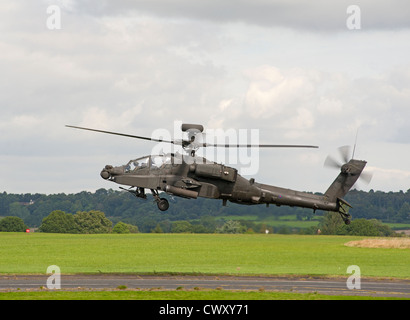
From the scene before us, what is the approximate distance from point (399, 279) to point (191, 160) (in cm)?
2447

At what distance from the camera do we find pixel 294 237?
9656 cm

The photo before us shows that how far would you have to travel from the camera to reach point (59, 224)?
16562cm

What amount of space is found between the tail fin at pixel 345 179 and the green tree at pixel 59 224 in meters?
117

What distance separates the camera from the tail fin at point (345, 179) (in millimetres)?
52719

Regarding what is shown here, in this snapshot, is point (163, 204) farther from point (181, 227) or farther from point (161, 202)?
point (181, 227)

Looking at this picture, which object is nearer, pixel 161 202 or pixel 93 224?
pixel 161 202

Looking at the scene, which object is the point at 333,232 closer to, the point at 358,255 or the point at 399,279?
the point at 358,255

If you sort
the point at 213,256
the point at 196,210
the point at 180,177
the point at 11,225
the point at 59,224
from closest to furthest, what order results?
1. the point at 180,177
2. the point at 213,256
3. the point at 196,210
4. the point at 59,224
5. the point at 11,225

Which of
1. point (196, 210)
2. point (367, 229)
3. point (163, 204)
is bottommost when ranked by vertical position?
point (163, 204)

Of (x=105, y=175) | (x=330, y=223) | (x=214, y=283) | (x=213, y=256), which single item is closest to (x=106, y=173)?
(x=105, y=175)

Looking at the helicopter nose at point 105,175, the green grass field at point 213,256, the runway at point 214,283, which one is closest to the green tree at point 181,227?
the green grass field at point 213,256

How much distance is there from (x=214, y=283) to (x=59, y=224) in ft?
384

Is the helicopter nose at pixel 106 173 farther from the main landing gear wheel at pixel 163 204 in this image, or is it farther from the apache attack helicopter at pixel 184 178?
the main landing gear wheel at pixel 163 204
